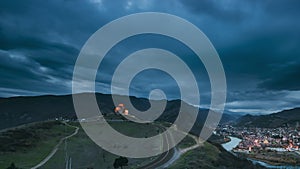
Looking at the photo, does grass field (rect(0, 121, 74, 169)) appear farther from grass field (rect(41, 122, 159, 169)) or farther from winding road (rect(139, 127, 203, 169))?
winding road (rect(139, 127, 203, 169))

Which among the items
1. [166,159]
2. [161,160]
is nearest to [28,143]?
[161,160]

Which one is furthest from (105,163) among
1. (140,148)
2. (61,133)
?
(61,133)

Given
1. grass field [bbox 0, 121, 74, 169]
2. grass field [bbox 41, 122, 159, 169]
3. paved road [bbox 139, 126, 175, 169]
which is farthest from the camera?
grass field [bbox 0, 121, 74, 169]

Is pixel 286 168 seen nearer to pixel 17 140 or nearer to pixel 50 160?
pixel 50 160

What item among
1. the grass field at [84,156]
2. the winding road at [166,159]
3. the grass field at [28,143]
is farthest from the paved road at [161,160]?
the grass field at [28,143]

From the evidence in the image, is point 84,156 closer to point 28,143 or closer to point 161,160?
point 28,143

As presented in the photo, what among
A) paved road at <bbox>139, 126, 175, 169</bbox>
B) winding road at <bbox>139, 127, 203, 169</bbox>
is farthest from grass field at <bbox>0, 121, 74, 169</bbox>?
winding road at <bbox>139, 127, 203, 169</bbox>

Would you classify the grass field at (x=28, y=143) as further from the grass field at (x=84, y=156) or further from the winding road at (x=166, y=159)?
the winding road at (x=166, y=159)

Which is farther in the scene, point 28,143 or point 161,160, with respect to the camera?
point 28,143
